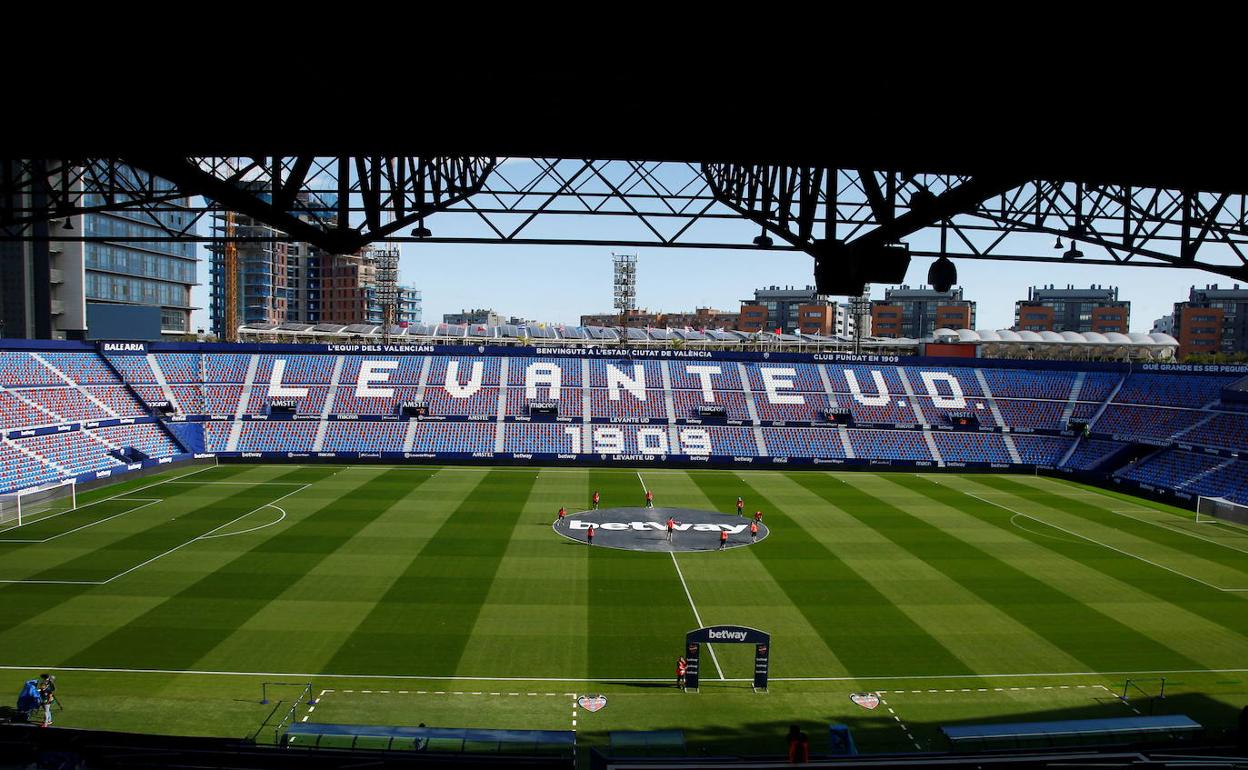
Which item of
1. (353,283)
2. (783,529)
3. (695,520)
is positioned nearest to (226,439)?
(695,520)

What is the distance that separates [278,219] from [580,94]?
5315 millimetres

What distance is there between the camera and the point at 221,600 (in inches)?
983

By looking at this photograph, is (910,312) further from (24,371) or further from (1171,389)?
(24,371)

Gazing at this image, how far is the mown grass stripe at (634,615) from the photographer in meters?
20.9

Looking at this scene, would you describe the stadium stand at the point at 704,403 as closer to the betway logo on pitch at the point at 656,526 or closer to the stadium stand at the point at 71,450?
the betway logo on pitch at the point at 656,526

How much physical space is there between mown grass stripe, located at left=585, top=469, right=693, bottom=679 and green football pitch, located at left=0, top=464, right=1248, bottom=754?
0.34 feet

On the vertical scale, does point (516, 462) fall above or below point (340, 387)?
below

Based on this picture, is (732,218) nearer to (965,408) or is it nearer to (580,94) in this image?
(580,94)

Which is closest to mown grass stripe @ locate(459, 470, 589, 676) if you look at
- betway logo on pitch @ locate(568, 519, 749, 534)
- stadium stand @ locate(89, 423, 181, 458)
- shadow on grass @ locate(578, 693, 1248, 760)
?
betway logo on pitch @ locate(568, 519, 749, 534)

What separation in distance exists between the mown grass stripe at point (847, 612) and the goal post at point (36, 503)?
105 ft

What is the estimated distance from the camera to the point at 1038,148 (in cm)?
895

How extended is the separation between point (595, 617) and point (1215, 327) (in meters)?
139

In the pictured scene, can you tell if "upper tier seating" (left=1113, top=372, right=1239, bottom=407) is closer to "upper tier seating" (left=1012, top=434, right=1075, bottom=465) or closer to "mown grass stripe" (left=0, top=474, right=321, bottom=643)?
"upper tier seating" (left=1012, top=434, right=1075, bottom=465)

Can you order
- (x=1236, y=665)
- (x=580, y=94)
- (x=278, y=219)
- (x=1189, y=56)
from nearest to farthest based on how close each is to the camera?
(x=1189, y=56) → (x=580, y=94) → (x=278, y=219) → (x=1236, y=665)
